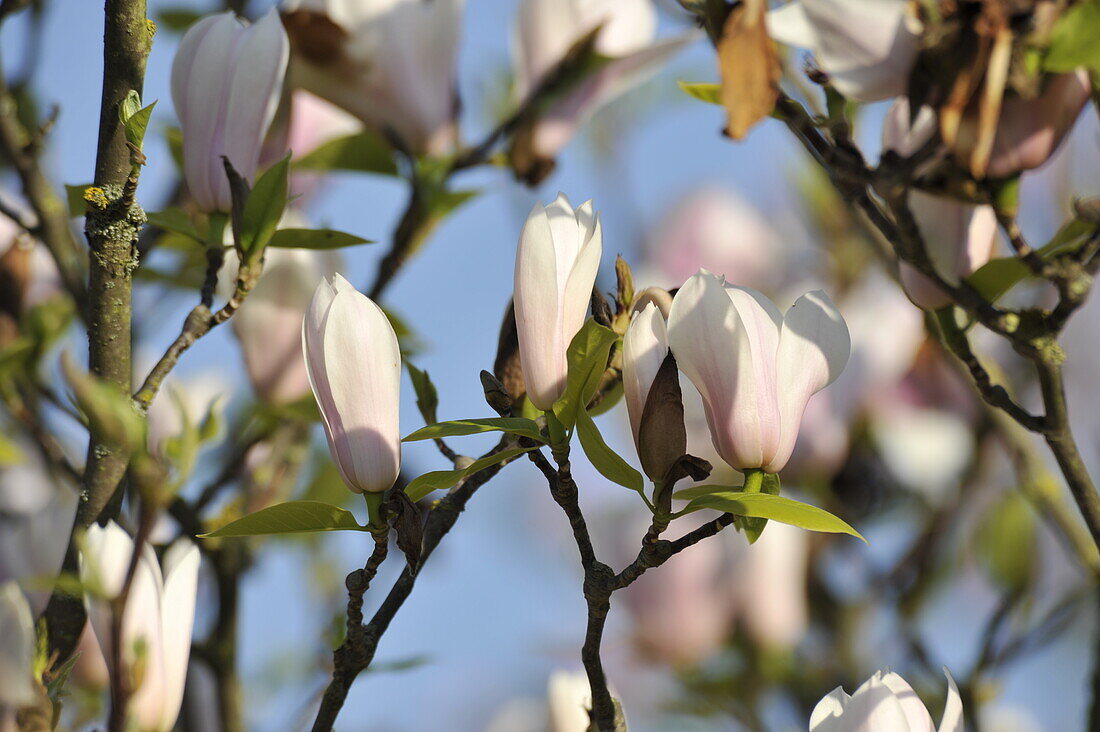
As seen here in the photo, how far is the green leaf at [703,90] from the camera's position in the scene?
1.92 ft

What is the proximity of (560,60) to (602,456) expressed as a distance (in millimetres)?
455

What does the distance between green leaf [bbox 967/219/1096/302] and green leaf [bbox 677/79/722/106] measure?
0.50 ft

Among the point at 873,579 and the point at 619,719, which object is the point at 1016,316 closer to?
the point at 619,719

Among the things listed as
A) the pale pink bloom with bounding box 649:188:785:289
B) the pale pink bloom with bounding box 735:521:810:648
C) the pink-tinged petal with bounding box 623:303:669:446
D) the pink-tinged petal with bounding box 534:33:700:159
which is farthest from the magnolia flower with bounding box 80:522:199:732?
the pale pink bloom with bounding box 649:188:785:289

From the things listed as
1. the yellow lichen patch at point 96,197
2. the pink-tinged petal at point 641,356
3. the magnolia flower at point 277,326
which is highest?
the yellow lichen patch at point 96,197

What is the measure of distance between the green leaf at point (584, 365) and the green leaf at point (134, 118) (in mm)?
201

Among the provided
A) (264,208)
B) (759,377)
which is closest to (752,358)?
(759,377)

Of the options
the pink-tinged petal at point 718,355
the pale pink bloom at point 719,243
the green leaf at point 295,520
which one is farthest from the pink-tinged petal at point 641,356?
the pale pink bloom at point 719,243

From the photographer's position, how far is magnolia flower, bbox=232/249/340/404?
2.74 feet

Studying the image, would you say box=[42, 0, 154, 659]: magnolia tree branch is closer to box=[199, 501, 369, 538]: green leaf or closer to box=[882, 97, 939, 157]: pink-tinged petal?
box=[199, 501, 369, 538]: green leaf

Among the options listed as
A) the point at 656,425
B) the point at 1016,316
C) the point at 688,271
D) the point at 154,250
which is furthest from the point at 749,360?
the point at 688,271

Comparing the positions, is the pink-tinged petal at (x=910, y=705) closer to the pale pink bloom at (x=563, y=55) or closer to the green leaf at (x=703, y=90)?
the green leaf at (x=703, y=90)

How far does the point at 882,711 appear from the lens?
1.59ft

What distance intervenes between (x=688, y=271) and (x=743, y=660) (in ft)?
1.50
